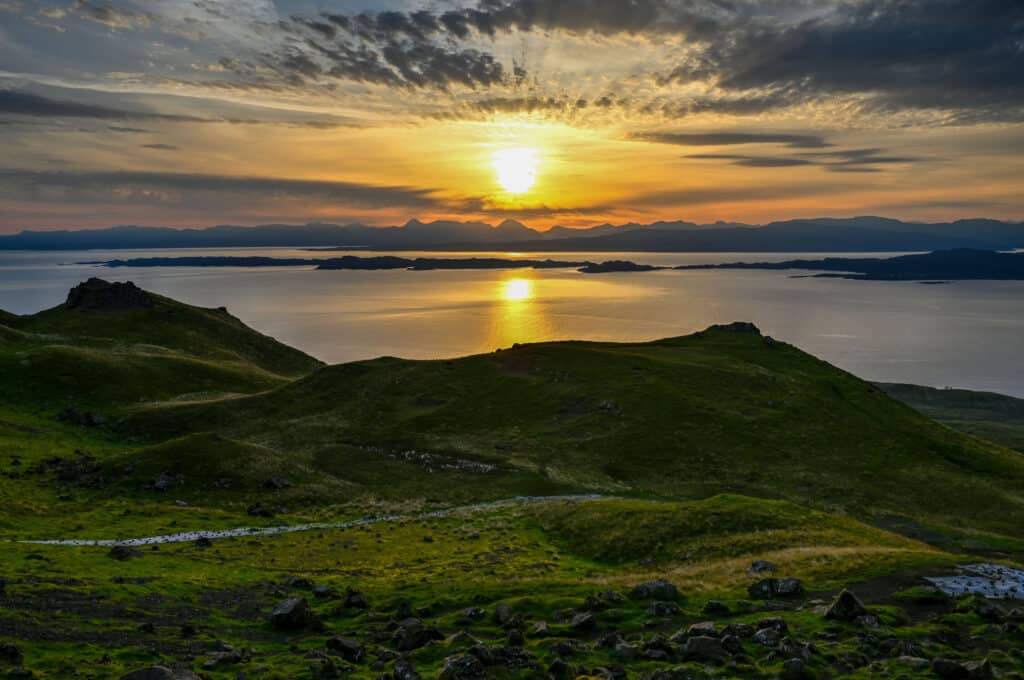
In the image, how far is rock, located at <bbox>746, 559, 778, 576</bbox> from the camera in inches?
1580

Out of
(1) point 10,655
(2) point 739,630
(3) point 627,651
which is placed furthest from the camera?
(2) point 739,630

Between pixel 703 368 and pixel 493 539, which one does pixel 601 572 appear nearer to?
pixel 493 539

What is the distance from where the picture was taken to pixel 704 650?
26.8 meters

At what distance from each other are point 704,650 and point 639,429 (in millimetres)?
67465

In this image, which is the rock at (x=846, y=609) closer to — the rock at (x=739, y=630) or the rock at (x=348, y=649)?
the rock at (x=739, y=630)

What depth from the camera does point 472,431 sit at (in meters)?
96.4

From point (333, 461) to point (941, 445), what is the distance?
8415cm

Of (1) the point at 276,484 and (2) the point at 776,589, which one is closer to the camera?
(2) the point at 776,589

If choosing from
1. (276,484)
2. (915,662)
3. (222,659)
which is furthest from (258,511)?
(915,662)

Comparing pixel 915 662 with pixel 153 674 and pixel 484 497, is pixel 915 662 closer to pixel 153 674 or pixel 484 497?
pixel 153 674

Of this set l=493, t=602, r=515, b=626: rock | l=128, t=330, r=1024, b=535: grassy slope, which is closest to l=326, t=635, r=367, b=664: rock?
l=493, t=602, r=515, b=626: rock

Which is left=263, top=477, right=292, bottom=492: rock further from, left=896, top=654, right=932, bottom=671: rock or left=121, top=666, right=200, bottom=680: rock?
left=896, top=654, right=932, bottom=671: rock

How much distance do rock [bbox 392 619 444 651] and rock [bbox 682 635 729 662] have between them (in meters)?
10.3

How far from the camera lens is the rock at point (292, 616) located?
32.6 metres
